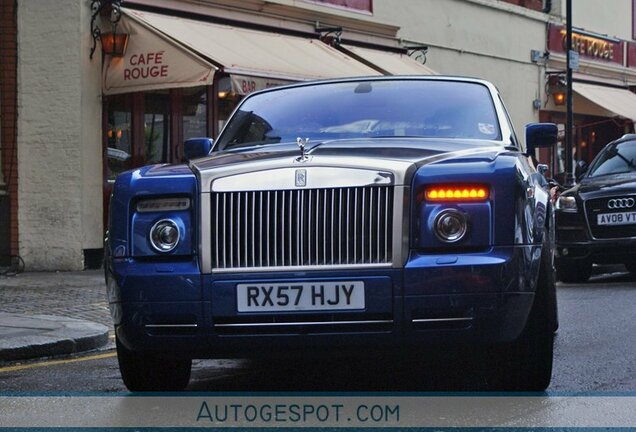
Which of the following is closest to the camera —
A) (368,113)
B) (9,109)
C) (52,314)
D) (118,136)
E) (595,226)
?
(368,113)

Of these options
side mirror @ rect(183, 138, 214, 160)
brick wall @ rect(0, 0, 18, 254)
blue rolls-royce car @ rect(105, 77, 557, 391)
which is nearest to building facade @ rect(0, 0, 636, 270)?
brick wall @ rect(0, 0, 18, 254)

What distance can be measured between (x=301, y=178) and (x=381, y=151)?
1.64 ft

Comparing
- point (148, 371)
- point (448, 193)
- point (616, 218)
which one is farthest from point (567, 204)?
point (448, 193)

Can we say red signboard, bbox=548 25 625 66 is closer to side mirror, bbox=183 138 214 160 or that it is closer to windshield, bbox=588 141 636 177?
windshield, bbox=588 141 636 177

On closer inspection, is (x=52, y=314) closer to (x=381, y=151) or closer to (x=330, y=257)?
(x=381, y=151)

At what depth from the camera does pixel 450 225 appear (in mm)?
5719

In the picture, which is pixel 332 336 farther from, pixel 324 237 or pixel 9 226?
pixel 9 226

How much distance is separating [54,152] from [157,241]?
11094 mm

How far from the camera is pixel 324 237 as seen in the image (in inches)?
227

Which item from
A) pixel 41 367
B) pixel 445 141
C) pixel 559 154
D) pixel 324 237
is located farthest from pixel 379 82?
pixel 559 154

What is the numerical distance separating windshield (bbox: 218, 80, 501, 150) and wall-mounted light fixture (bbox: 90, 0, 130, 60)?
31.2 ft

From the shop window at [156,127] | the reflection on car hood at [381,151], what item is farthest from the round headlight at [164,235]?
the shop window at [156,127]

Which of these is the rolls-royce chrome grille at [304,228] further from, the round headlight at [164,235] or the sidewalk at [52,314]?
the sidewalk at [52,314]

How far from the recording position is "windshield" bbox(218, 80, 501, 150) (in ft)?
23.6
